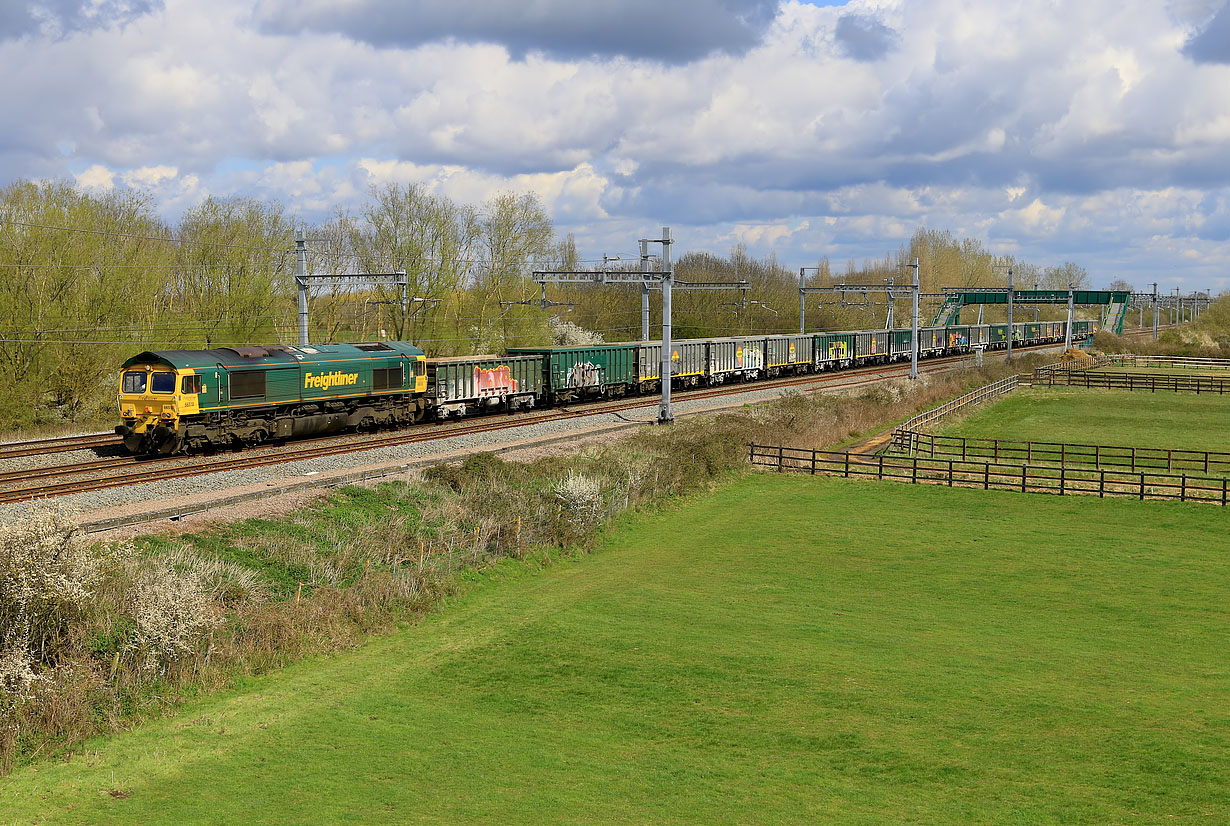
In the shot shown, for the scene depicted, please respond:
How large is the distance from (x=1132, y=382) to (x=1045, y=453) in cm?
3847

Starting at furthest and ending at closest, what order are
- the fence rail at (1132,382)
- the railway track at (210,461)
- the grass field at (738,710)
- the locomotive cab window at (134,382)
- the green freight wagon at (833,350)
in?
the green freight wagon at (833,350) < the fence rail at (1132,382) < the locomotive cab window at (134,382) < the railway track at (210,461) < the grass field at (738,710)

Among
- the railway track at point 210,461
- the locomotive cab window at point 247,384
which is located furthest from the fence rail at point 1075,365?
the locomotive cab window at point 247,384

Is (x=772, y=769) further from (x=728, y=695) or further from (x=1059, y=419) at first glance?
(x=1059, y=419)

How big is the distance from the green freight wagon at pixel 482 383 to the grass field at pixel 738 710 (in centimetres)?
1950

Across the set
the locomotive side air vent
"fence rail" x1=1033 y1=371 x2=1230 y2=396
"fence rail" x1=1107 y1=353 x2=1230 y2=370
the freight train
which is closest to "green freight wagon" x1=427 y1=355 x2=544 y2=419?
the freight train

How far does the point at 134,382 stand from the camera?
107ft

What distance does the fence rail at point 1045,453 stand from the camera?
1585 inches

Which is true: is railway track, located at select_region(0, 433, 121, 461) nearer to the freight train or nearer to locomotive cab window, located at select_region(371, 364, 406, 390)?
the freight train

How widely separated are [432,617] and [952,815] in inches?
475

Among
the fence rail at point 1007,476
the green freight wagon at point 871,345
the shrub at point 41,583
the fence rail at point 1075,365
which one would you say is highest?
the green freight wagon at point 871,345

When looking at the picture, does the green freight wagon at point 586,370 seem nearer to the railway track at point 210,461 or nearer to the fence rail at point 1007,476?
the railway track at point 210,461

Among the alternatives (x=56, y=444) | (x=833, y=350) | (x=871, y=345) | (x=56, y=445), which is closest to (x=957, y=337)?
(x=871, y=345)

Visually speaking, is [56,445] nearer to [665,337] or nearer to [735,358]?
[665,337]

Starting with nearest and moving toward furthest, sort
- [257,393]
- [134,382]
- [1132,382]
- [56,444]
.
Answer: [134,382]
[257,393]
[56,444]
[1132,382]
